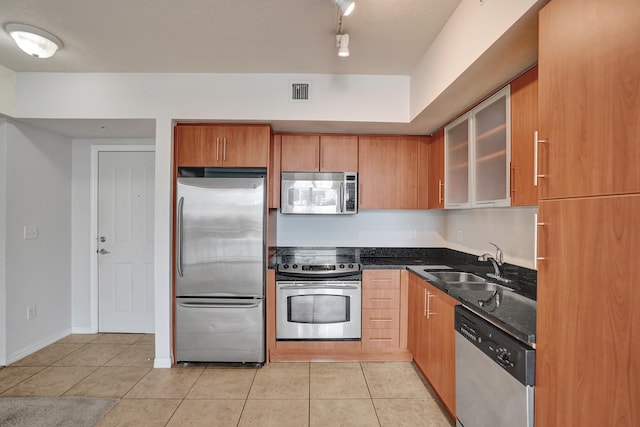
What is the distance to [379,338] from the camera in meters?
3.08

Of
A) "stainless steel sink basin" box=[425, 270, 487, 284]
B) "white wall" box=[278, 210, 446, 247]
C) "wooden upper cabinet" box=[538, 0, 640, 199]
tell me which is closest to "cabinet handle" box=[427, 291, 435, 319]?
"stainless steel sink basin" box=[425, 270, 487, 284]

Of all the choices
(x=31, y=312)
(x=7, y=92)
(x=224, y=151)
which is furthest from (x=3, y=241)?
(x=224, y=151)

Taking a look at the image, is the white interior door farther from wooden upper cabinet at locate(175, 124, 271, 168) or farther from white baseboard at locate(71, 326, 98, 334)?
wooden upper cabinet at locate(175, 124, 271, 168)

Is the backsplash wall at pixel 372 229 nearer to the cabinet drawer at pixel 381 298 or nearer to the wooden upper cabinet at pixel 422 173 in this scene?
the wooden upper cabinet at pixel 422 173

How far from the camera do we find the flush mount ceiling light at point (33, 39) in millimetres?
2189

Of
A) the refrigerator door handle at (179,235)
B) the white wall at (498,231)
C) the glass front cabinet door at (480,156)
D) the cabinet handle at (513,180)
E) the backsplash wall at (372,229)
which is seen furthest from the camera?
the backsplash wall at (372,229)

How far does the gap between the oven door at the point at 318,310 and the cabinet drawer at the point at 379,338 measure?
0.31 ft

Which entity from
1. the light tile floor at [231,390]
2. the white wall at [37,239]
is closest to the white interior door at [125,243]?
the white wall at [37,239]

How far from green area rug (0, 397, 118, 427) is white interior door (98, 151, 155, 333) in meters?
1.36

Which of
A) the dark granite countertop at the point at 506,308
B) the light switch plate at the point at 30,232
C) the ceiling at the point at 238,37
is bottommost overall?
the dark granite countertop at the point at 506,308

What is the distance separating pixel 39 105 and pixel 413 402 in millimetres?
4051

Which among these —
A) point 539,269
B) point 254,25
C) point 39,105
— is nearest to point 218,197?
point 254,25

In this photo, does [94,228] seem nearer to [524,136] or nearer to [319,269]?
[319,269]

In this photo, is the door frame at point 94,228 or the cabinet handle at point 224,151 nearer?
the cabinet handle at point 224,151
